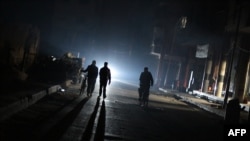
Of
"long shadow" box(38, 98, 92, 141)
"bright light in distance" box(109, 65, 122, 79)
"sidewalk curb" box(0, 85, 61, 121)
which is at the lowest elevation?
"long shadow" box(38, 98, 92, 141)

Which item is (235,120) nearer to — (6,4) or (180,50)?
(6,4)

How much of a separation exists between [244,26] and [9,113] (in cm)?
2006

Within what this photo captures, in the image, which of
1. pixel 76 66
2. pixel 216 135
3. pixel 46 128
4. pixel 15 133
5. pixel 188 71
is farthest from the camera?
pixel 188 71

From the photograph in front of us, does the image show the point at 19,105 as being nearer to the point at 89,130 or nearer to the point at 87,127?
the point at 87,127

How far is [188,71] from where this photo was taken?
44.5 meters

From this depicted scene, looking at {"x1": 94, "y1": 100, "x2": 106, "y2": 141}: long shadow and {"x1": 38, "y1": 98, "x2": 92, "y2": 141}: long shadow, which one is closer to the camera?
{"x1": 38, "y1": 98, "x2": 92, "y2": 141}: long shadow

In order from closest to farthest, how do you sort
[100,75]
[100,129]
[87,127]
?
[100,129] < [87,127] < [100,75]

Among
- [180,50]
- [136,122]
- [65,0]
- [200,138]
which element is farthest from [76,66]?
[65,0]
